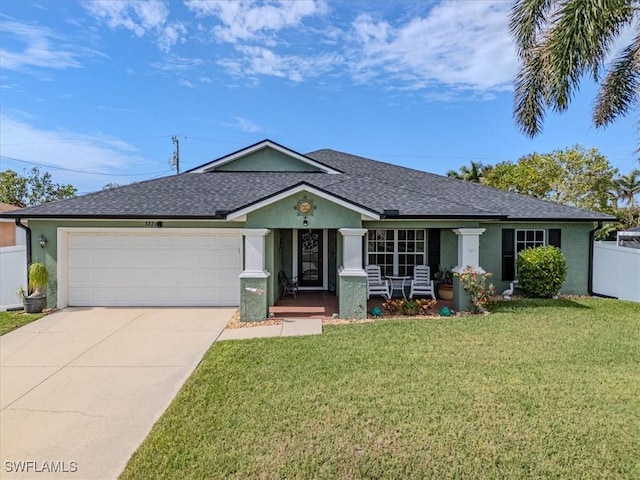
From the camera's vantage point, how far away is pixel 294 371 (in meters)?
6.01

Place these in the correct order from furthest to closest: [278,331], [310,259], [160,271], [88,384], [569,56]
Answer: [310,259]
[160,271]
[278,331]
[569,56]
[88,384]

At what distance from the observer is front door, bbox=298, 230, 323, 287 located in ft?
46.5

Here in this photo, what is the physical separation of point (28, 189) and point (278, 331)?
3764cm

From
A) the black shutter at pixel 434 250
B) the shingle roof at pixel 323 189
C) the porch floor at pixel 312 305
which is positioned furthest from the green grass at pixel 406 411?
the black shutter at pixel 434 250

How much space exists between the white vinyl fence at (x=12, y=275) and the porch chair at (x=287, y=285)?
7885 mm

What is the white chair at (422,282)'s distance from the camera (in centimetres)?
1202

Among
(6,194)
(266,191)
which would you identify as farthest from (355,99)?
(6,194)

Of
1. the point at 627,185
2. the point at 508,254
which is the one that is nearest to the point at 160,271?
the point at 508,254

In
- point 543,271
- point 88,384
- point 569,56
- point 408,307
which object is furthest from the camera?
point 543,271

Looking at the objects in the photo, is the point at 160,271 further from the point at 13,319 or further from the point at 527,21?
the point at 527,21

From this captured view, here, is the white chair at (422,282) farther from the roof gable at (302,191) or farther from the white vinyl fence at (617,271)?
the white vinyl fence at (617,271)

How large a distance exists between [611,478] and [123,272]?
12004 millimetres

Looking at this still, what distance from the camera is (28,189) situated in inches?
1351

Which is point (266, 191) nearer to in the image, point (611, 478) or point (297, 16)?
point (297, 16)
